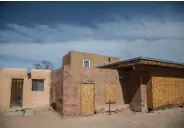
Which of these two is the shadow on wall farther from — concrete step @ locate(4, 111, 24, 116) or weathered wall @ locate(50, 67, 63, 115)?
concrete step @ locate(4, 111, 24, 116)

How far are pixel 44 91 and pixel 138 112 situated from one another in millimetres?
8631

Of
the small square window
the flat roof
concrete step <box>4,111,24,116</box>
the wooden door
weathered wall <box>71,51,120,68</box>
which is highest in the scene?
weathered wall <box>71,51,120,68</box>

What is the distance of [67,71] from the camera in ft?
40.2

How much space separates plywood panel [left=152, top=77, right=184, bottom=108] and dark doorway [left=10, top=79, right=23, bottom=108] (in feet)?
36.1

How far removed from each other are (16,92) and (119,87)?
8.81 m

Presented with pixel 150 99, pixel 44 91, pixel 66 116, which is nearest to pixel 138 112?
pixel 150 99

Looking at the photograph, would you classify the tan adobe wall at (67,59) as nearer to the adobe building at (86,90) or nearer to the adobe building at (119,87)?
the adobe building at (119,87)

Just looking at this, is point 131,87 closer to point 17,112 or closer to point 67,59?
point 17,112

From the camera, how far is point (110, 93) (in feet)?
44.7

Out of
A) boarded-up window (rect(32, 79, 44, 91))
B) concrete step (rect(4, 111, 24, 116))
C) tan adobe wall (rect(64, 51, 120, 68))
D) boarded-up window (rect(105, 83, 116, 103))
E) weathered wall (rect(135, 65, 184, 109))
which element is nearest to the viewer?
weathered wall (rect(135, 65, 184, 109))

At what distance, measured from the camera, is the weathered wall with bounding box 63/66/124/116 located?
11977 mm

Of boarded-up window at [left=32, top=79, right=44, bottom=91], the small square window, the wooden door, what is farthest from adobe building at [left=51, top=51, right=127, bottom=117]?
the small square window

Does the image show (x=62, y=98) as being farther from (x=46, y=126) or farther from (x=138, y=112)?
(x=138, y=112)

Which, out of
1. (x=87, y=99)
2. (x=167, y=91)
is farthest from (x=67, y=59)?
(x=167, y=91)
